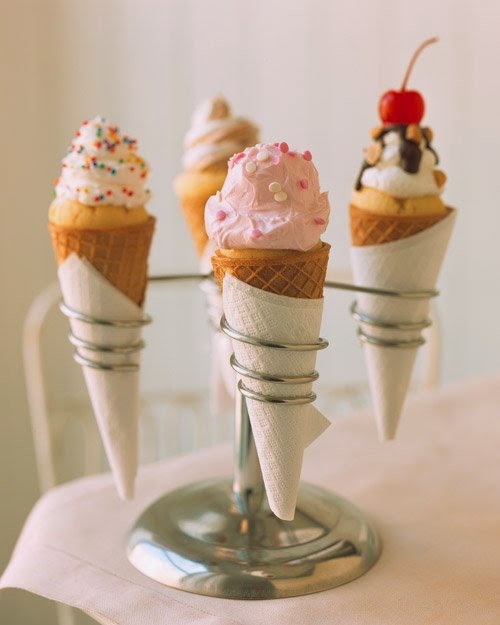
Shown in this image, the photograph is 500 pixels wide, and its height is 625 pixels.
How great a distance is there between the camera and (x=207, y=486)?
1.09 m

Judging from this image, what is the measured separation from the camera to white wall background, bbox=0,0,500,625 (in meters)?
2.15

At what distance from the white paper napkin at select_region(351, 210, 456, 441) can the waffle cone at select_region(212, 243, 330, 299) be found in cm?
19

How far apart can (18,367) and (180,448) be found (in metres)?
0.49

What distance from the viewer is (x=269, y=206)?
0.81 m

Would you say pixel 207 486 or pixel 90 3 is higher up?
pixel 90 3

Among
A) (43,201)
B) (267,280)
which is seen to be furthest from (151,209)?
(267,280)

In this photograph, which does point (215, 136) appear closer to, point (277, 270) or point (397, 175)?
point (397, 175)

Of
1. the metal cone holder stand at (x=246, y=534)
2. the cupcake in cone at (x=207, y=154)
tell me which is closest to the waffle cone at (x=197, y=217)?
the cupcake in cone at (x=207, y=154)

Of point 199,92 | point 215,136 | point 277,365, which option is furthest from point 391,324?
point 199,92

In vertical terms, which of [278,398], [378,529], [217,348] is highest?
[278,398]

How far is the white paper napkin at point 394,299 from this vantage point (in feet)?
3.22

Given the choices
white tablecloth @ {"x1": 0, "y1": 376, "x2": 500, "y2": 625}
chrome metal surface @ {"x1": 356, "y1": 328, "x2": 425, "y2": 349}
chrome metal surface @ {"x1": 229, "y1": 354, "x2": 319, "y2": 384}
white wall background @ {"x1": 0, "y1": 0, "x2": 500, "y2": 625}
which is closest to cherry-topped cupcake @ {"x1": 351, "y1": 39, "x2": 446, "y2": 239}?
chrome metal surface @ {"x1": 356, "y1": 328, "x2": 425, "y2": 349}

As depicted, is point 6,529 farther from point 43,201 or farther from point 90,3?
point 90,3

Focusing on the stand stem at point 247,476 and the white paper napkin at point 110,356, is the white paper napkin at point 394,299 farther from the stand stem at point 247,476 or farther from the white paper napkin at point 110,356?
the white paper napkin at point 110,356
